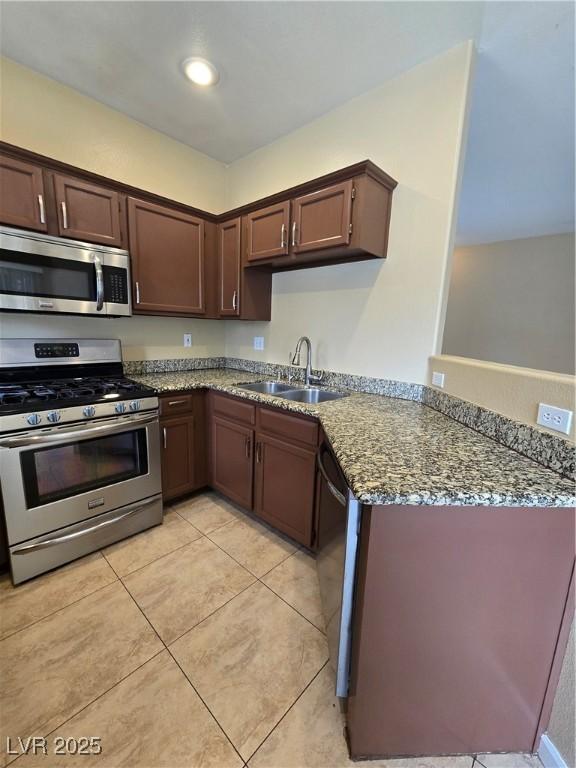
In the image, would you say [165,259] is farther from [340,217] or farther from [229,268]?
[340,217]

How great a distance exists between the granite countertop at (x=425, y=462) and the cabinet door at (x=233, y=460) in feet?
1.77

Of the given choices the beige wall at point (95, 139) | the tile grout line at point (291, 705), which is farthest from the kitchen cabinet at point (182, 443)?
the beige wall at point (95, 139)

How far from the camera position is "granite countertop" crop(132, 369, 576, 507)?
0.80m

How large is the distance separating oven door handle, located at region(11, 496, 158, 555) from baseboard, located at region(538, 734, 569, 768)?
202cm

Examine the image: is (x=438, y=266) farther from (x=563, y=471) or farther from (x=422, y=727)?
(x=422, y=727)

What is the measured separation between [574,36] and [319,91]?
50.0 inches

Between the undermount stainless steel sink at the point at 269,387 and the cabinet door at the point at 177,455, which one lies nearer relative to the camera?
the cabinet door at the point at 177,455

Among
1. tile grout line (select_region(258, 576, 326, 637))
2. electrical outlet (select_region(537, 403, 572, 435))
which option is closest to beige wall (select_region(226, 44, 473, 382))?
electrical outlet (select_region(537, 403, 572, 435))

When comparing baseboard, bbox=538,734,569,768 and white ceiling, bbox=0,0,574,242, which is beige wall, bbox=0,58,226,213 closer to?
white ceiling, bbox=0,0,574,242

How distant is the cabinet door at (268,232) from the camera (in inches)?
80.1

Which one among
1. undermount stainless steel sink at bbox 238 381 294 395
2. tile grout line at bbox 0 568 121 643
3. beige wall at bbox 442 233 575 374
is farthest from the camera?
beige wall at bbox 442 233 575 374

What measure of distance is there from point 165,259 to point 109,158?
771 millimetres

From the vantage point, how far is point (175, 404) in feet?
7.00

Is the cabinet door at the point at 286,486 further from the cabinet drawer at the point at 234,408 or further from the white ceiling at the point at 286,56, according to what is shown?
the white ceiling at the point at 286,56
